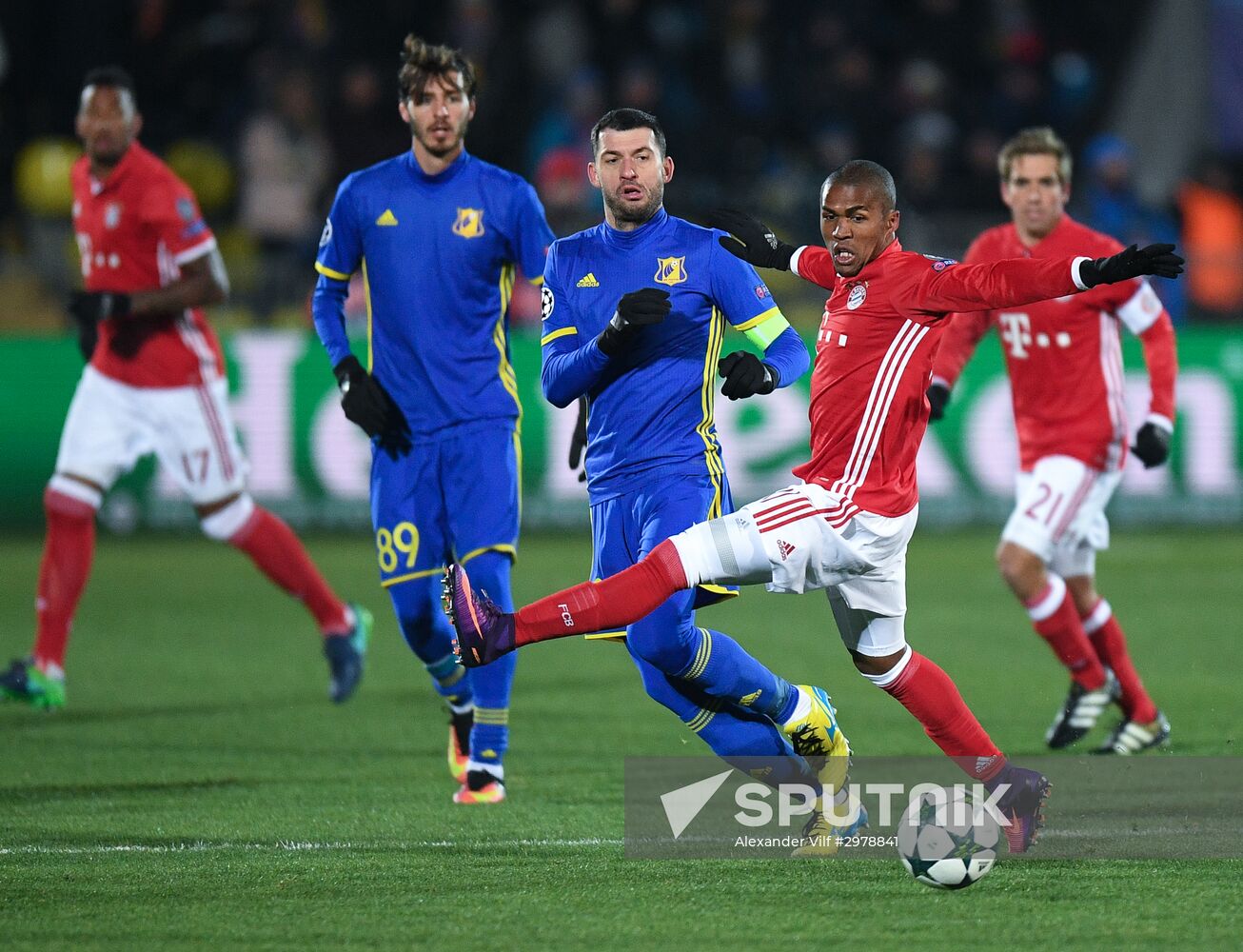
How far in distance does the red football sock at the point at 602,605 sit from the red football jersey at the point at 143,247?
13.4 ft

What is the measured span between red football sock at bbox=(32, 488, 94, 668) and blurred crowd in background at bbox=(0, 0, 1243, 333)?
263 inches

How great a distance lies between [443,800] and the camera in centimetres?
663

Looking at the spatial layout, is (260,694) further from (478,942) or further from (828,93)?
(828,93)

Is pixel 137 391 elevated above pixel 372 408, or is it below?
below

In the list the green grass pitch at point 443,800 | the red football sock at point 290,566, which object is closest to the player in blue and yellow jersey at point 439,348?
the green grass pitch at point 443,800

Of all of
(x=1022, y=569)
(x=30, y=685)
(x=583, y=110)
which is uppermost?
(x=583, y=110)

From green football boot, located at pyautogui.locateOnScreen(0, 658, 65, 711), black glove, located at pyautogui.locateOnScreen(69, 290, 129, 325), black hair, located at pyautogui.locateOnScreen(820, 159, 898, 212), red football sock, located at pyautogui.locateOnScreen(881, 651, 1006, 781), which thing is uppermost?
black hair, located at pyautogui.locateOnScreen(820, 159, 898, 212)

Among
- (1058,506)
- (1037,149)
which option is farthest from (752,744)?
(1037,149)

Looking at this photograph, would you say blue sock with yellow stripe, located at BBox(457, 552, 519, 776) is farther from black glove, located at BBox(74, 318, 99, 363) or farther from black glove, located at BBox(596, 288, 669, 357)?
black glove, located at BBox(74, 318, 99, 363)

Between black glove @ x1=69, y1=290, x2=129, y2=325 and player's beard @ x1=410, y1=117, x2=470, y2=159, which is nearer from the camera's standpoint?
player's beard @ x1=410, y1=117, x2=470, y2=159

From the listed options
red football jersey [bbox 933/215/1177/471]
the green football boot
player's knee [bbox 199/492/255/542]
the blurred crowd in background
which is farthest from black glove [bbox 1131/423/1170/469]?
the blurred crowd in background

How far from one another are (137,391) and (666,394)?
3863mm

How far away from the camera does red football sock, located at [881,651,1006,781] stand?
5.55 metres

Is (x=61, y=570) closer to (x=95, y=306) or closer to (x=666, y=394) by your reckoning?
(x=95, y=306)
